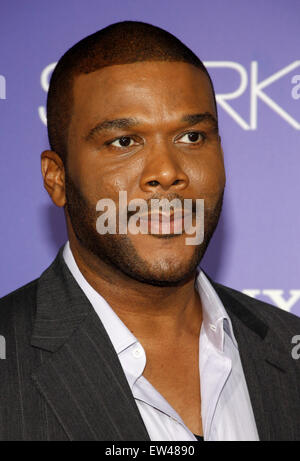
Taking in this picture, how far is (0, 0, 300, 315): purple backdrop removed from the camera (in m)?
2.96

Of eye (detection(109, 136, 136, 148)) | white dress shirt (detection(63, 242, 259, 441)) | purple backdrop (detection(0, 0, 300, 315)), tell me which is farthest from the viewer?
purple backdrop (detection(0, 0, 300, 315))

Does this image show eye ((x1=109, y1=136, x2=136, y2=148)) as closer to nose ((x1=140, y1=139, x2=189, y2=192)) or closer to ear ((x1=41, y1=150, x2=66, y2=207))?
nose ((x1=140, y1=139, x2=189, y2=192))

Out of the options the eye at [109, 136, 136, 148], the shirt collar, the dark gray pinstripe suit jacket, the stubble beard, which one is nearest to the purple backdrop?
the shirt collar

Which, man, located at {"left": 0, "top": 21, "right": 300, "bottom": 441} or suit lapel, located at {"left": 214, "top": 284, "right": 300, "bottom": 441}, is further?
suit lapel, located at {"left": 214, "top": 284, "right": 300, "bottom": 441}

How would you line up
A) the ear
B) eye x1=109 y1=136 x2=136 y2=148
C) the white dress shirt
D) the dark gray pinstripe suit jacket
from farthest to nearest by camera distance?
the ear
eye x1=109 y1=136 x2=136 y2=148
the white dress shirt
the dark gray pinstripe suit jacket

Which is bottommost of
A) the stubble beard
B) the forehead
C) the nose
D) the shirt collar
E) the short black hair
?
the shirt collar

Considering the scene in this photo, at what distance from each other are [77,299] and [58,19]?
159cm

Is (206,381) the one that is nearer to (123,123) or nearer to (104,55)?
(123,123)

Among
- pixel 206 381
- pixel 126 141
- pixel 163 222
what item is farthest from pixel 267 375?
pixel 126 141

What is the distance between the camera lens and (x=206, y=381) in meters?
2.11

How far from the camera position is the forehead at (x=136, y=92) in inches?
78.2

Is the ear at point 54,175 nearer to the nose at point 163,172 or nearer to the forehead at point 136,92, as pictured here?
the forehead at point 136,92

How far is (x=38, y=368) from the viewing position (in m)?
1.85

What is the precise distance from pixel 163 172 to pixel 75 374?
2.27 feet
